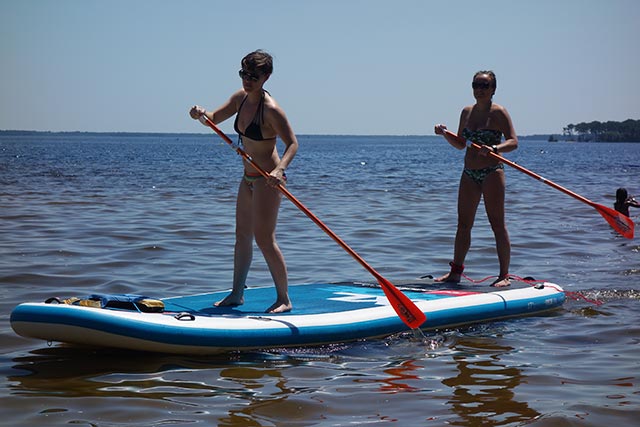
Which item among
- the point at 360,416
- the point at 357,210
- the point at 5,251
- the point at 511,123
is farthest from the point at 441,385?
the point at 357,210

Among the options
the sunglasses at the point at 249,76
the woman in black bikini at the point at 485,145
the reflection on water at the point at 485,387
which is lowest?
the reflection on water at the point at 485,387

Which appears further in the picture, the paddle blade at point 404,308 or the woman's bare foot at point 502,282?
the woman's bare foot at point 502,282

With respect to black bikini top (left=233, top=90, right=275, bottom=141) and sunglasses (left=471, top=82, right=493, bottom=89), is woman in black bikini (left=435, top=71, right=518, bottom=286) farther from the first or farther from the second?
black bikini top (left=233, top=90, right=275, bottom=141)

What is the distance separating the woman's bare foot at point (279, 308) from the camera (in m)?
6.28

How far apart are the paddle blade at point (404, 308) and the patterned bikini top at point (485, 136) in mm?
1991

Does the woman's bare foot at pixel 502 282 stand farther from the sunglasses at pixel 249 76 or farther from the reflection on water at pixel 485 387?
the sunglasses at pixel 249 76

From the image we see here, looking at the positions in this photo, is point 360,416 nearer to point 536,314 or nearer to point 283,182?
point 283,182

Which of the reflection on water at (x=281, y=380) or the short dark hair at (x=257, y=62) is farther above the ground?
the short dark hair at (x=257, y=62)

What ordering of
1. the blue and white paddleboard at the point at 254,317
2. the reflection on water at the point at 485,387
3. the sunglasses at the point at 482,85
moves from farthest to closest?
the sunglasses at the point at 482,85 → the blue and white paddleboard at the point at 254,317 → the reflection on water at the point at 485,387

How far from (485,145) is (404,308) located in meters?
1.95

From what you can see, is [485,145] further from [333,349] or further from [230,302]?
[230,302]

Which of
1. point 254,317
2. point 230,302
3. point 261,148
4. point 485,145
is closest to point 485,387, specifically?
point 254,317

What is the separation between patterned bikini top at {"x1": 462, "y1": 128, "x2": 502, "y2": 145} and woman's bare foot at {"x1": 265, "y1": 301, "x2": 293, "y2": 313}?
2394 millimetres

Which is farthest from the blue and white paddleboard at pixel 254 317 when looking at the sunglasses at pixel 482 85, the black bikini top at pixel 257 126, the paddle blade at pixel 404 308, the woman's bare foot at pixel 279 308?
the sunglasses at pixel 482 85
